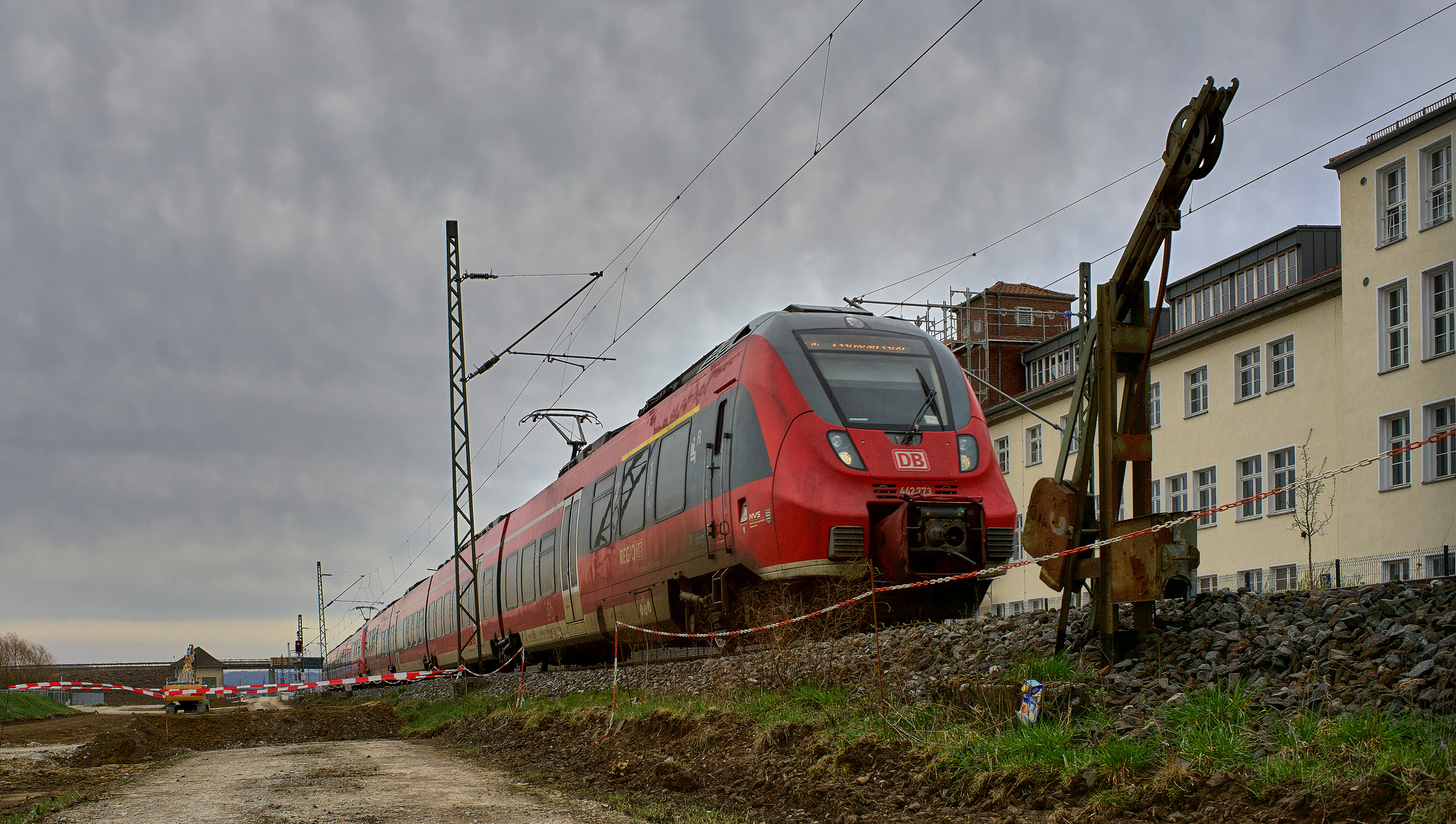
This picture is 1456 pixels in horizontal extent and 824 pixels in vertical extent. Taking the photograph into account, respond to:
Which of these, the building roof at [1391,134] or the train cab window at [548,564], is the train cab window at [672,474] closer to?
the train cab window at [548,564]

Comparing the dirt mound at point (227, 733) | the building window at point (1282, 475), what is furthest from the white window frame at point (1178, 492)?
the dirt mound at point (227, 733)

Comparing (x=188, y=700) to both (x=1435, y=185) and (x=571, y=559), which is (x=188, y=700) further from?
(x=1435, y=185)

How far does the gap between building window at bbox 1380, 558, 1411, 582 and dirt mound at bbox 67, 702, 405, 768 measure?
2181cm

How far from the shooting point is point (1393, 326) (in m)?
29.5

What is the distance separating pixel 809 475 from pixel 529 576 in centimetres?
1377

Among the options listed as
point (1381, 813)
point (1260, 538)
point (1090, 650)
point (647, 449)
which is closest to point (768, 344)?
point (647, 449)

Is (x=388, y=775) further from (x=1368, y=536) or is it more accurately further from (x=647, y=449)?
(x=1368, y=536)

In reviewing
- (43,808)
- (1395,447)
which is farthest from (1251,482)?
(43,808)

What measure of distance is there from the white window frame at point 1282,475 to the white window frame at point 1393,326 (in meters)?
3.63

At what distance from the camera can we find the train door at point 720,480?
13.5m

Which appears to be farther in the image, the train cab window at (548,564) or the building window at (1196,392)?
the building window at (1196,392)

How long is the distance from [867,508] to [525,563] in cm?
1436

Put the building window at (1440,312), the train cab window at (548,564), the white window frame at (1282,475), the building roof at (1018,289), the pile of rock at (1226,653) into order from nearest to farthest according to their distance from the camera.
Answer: the pile of rock at (1226,653), the train cab window at (548,564), the building window at (1440,312), the white window frame at (1282,475), the building roof at (1018,289)

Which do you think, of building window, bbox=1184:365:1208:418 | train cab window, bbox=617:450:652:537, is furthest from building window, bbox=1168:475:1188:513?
train cab window, bbox=617:450:652:537
